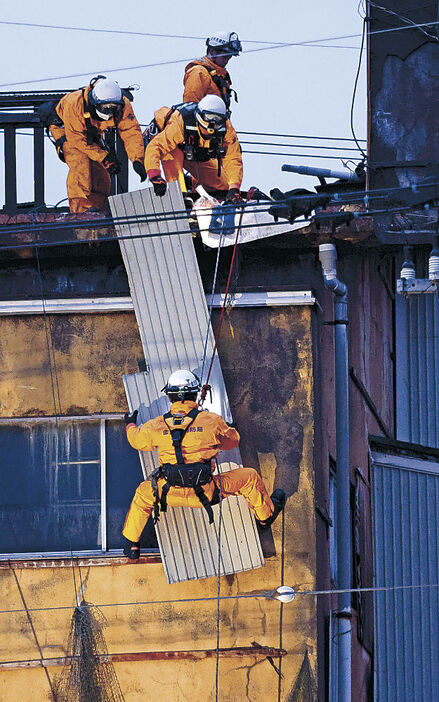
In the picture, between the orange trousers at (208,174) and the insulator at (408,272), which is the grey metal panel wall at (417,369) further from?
the insulator at (408,272)

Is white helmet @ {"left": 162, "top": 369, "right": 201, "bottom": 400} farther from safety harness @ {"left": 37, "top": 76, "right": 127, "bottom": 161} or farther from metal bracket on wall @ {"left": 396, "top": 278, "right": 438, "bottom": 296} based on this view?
safety harness @ {"left": 37, "top": 76, "right": 127, "bottom": 161}

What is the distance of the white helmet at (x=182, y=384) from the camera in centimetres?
1279

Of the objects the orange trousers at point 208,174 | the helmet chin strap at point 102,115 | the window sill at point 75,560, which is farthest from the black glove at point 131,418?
the helmet chin strap at point 102,115

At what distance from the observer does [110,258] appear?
14.0m

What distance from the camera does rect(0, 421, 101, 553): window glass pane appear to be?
1366 centimetres

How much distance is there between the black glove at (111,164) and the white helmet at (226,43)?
181cm

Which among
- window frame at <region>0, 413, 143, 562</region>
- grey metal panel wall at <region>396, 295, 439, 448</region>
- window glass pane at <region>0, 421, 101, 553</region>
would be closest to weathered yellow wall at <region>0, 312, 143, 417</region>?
window frame at <region>0, 413, 143, 562</region>

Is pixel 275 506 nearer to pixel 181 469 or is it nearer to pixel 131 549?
pixel 181 469

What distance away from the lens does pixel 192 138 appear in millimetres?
14445

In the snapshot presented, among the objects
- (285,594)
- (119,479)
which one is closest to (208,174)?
(119,479)

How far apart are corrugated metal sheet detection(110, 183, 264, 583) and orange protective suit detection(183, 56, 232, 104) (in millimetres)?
1870

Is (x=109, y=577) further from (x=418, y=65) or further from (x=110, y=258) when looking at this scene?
(x=418, y=65)

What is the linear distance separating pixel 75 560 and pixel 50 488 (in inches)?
30.8

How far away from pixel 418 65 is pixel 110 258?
3.65m
